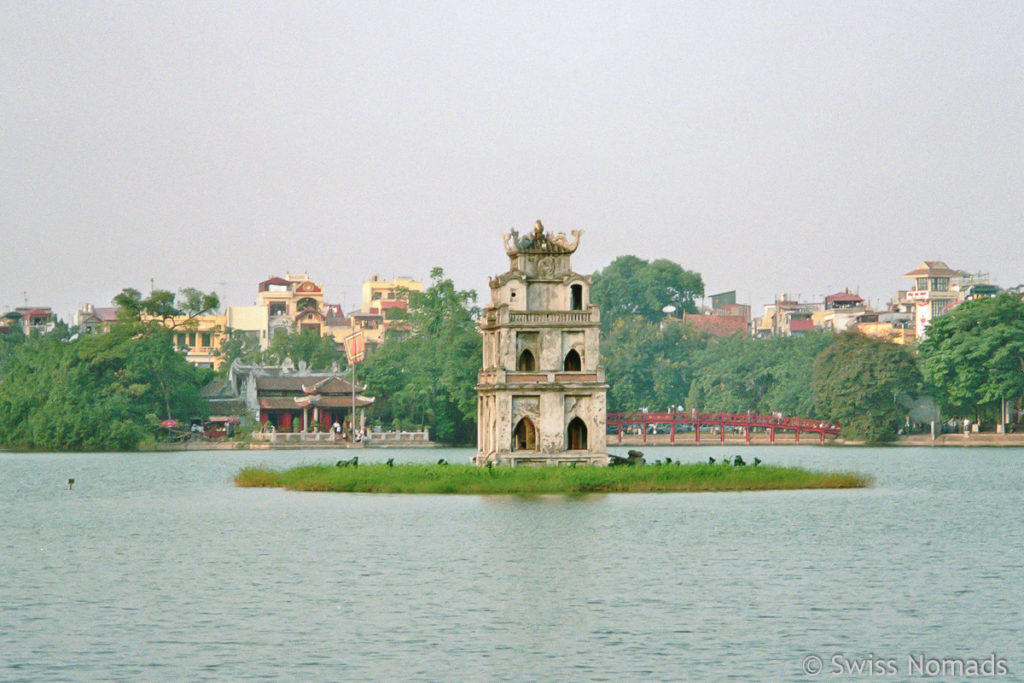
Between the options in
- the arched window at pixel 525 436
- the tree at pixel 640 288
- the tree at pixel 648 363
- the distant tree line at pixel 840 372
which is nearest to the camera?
the arched window at pixel 525 436

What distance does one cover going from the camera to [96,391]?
10638 cm

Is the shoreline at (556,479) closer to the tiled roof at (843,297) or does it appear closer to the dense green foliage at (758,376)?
the dense green foliage at (758,376)

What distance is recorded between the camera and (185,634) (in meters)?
30.4

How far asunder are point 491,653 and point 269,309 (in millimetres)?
161965

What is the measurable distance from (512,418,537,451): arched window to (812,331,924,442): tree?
53567 mm

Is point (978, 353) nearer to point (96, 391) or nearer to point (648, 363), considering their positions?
point (648, 363)

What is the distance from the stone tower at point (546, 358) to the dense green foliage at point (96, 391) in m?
53.9

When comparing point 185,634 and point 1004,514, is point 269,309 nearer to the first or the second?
point 1004,514

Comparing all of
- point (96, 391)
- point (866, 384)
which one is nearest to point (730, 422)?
point (866, 384)

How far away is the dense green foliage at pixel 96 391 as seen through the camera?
342ft

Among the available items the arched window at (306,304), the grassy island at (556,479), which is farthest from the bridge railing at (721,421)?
the arched window at (306,304)

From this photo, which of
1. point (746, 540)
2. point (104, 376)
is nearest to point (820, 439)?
point (104, 376)

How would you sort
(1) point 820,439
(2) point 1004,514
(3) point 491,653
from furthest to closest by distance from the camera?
(1) point 820,439
(2) point 1004,514
(3) point 491,653

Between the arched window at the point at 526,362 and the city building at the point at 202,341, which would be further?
the city building at the point at 202,341
